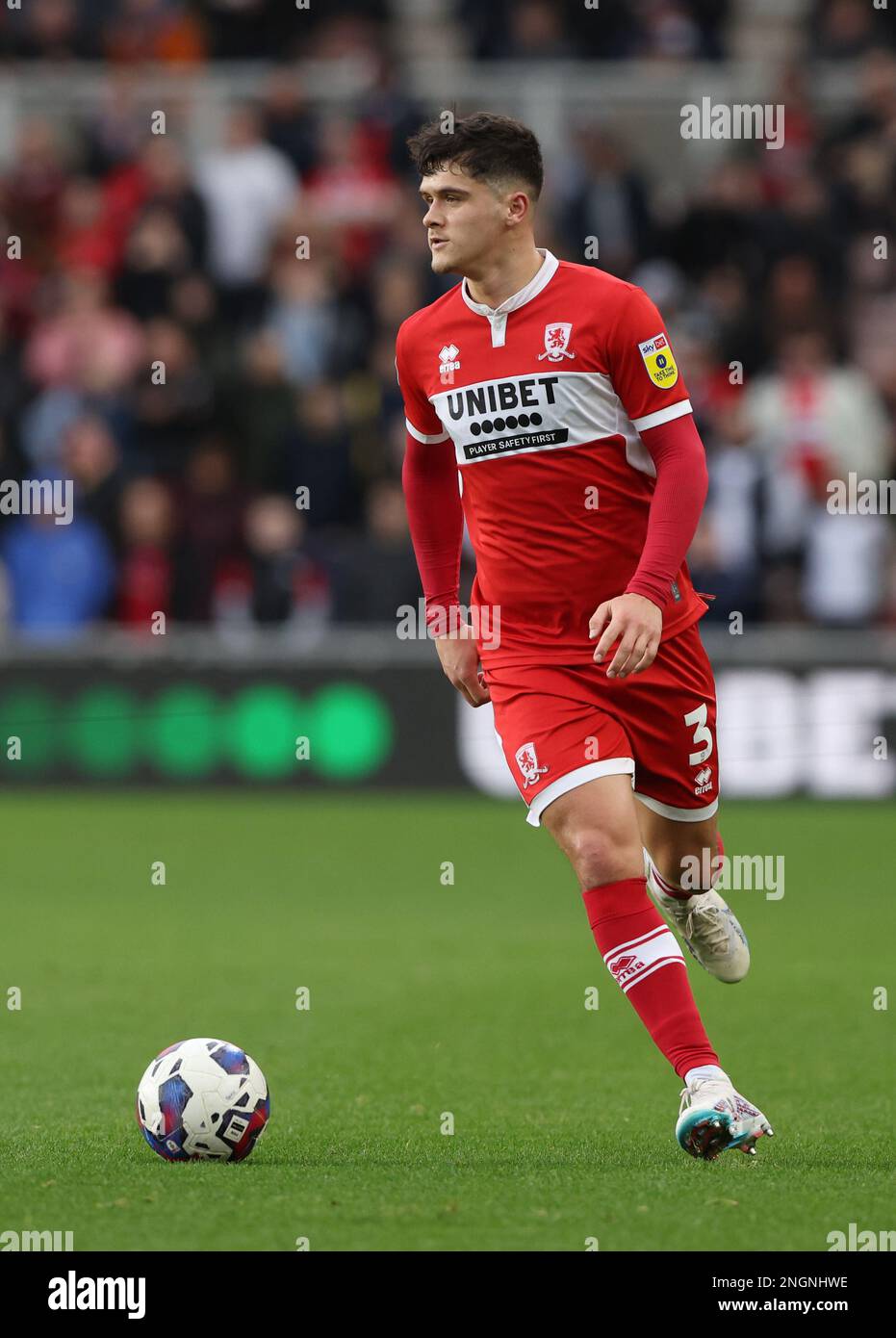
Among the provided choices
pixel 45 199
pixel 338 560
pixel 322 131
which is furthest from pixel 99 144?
pixel 338 560

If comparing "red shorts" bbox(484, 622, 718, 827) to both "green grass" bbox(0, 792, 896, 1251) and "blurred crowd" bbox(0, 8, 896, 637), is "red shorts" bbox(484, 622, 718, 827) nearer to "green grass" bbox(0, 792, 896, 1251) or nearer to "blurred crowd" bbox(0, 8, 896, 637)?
"green grass" bbox(0, 792, 896, 1251)

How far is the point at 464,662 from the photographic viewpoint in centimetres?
634

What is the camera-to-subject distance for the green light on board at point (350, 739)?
14531 mm

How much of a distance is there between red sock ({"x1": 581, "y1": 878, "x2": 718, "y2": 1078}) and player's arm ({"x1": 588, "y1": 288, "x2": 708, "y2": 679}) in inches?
23.0

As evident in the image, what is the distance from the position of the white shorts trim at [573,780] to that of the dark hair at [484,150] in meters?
1.49

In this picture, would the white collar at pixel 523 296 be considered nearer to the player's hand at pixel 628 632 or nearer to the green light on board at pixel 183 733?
the player's hand at pixel 628 632

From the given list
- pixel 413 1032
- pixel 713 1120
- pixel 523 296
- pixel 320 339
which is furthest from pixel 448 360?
pixel 320 339

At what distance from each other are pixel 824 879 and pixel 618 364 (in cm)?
607

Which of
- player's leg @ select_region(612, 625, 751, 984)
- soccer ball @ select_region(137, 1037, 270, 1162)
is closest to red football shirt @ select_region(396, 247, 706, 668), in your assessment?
player's leg @ select_region(612, 625, 751, 984)

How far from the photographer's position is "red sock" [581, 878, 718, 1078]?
5.58 m

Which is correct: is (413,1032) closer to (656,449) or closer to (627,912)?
(627,912)

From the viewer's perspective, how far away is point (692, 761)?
6.09 m

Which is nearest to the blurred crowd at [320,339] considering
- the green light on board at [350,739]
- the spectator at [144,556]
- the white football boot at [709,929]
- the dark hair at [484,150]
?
the spectator at [144,556]

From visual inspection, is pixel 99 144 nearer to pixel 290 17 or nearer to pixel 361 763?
pixel 290 17
